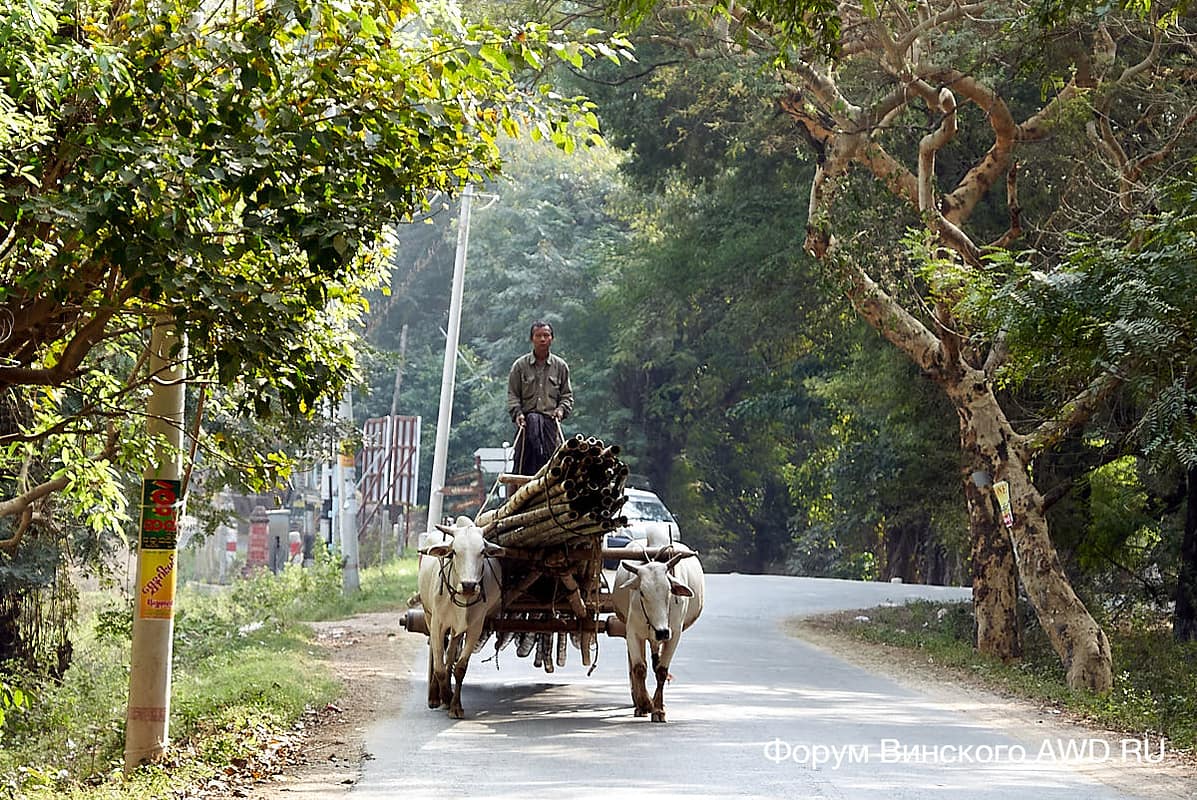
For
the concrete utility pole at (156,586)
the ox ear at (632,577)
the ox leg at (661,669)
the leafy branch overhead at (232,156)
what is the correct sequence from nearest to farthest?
the leafy branch overhead at (232,156) → the concrete utility pole at (156,586) → the ox leg at (661,669) → the ox ear at (632,577)

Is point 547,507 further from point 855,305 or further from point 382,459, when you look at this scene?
point 382,459

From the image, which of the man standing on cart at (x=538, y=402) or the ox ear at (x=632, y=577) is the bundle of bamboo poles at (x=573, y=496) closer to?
the ox ear at (x=632, y=577)

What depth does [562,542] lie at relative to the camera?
1132 cm

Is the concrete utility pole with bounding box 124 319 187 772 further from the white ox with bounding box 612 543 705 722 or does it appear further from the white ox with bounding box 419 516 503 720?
the white ox with bounding box 612 543 705 722

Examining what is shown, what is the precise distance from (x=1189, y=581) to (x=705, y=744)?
1120cm

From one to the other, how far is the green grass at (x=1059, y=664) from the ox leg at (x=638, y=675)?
13.4 ft

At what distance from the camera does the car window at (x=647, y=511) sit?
1030 inches

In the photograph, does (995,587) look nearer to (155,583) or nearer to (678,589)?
(678,589)

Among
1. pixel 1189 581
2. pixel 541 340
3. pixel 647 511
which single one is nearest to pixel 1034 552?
pixel 1189 581

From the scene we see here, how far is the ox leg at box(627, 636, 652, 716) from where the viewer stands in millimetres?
11758

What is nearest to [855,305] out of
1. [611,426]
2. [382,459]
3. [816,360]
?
[816,360]

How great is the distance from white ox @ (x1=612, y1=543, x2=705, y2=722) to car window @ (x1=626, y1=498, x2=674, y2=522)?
13.7 m

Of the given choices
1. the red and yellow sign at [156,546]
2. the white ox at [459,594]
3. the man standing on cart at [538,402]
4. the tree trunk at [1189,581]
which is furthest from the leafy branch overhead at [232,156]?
the tree trunk at [1189,581]

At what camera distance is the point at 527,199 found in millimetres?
49344
